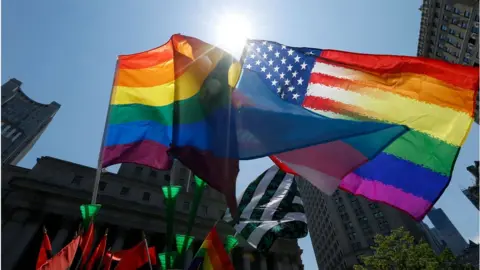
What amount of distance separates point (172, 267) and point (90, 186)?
28.6 m

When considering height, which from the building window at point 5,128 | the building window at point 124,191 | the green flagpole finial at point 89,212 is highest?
Answer: the building window at point 5,128

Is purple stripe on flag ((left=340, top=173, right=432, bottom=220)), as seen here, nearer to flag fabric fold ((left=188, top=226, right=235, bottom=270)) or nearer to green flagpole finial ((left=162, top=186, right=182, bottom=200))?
flag fabric fold ((left=188, top=226, right=235, bottom=270))

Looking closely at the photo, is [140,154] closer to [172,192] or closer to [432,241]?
[172,192]

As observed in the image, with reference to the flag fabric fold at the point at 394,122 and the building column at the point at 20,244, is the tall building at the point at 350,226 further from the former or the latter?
the flag fabric fold at the point at 394,122

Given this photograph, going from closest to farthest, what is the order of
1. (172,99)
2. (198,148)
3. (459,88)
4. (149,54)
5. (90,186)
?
(198,148) → (459,88) → (172,99) → (149,54) → (90,186)

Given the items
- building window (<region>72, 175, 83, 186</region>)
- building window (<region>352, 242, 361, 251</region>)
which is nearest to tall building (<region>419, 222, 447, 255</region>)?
building window (<region>352, 242, 361, 251</region>)

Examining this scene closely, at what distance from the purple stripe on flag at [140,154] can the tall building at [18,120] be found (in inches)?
4352

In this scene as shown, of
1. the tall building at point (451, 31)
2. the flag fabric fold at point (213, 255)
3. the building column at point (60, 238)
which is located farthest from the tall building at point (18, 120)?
the tall building at point (451, 31)

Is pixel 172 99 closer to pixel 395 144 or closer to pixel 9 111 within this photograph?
pixel 395 144

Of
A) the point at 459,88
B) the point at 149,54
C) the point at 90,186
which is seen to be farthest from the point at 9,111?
the point at 459,88

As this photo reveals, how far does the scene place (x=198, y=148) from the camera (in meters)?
5.82

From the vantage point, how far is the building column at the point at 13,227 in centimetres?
2308

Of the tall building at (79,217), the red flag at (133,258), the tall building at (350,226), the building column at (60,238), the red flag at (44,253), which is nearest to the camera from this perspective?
the red flag at (44,253)

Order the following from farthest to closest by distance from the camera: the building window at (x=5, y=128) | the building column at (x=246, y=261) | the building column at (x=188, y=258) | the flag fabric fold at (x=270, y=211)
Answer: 1. the building window at (x=5, y=128)
2. the building column at (x=246, y=261)
3. the building column at (x=188, y=258)
4. the flag fabric fold at (x=270, y=211)
